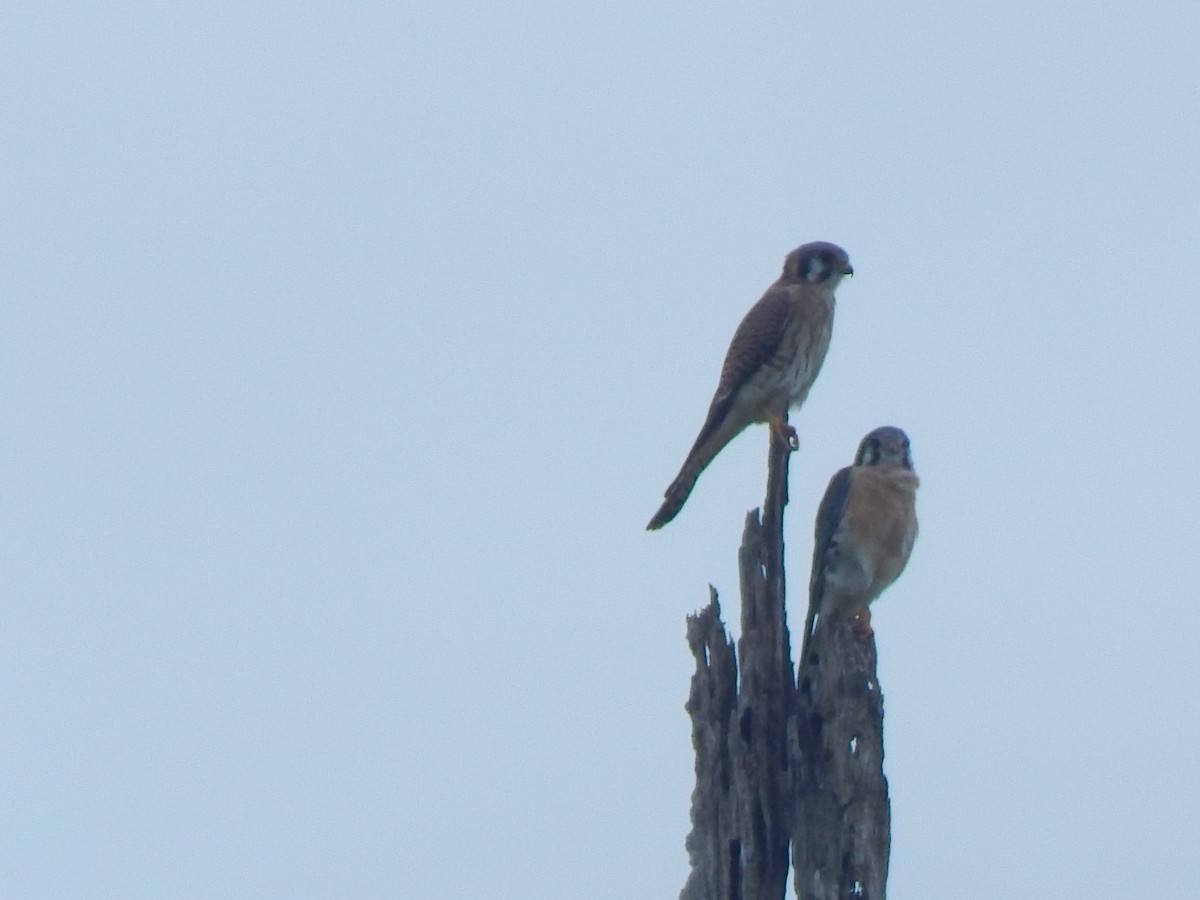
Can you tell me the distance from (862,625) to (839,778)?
1.26 metres

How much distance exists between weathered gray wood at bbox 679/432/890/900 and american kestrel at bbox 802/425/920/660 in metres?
1.61

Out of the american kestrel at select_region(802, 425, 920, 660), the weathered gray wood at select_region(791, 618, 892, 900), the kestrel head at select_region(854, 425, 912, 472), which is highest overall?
the kestrel head at select_region(854, 425, 912, 472)

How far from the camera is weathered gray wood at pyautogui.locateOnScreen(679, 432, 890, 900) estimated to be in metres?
7.46

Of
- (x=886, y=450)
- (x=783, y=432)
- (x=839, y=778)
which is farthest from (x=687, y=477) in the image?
(x=839, y=778)

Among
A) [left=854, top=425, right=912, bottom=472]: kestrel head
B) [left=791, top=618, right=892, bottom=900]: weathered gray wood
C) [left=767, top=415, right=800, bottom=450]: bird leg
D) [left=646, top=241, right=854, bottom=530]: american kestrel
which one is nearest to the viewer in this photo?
[left=791, top=618, right=892, bottom=900]: weathered gray wood

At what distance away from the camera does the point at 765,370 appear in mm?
10055

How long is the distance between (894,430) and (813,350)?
2.18 ft

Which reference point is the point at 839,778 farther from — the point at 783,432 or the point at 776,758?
the point at 783,432

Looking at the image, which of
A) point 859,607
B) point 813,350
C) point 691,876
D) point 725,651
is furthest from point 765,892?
point 813,350

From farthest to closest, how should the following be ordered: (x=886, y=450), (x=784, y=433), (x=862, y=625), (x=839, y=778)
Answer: (x=886, y=450), (x=784, y=433), (x=862, y=625), (x=839, y=778)

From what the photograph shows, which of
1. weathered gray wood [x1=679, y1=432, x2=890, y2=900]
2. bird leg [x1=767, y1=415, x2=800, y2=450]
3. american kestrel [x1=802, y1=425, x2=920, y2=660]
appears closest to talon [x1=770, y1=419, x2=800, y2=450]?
bird leg [x1=767, y1=415, x2=800, y2=450]

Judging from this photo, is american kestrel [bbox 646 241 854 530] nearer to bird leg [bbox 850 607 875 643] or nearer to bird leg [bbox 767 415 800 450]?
bird leg [bbox 767 415 800 450]

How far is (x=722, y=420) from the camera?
1003cm

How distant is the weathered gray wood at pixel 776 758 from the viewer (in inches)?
294
